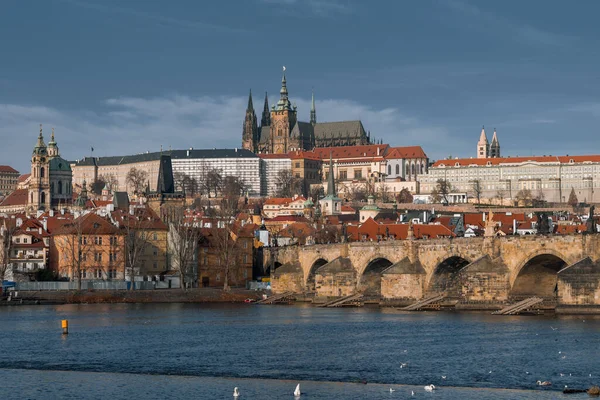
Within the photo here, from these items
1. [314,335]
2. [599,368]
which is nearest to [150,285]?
[314,335]

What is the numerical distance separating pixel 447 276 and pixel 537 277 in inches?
328

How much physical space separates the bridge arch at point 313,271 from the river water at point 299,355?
1835 centimetres

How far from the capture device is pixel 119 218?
328 ft

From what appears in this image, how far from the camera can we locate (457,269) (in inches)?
3029

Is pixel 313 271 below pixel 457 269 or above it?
below

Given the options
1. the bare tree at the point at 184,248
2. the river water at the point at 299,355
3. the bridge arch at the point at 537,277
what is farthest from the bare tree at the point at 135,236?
the bridge arch at the point at 537,277

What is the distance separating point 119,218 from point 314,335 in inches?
1695

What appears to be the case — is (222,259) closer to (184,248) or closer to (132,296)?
(184,248)

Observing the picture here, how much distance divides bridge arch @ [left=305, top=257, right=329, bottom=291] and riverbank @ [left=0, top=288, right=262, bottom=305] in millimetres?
4043

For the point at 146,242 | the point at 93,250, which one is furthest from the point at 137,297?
the point at 146,242

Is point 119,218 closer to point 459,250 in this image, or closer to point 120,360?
point 459,250

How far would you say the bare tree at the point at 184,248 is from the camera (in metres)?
91.8

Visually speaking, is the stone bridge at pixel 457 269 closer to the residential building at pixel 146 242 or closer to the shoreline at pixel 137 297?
the shoreline at pixel 137 297

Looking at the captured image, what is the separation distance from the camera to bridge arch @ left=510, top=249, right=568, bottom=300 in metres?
68.8
